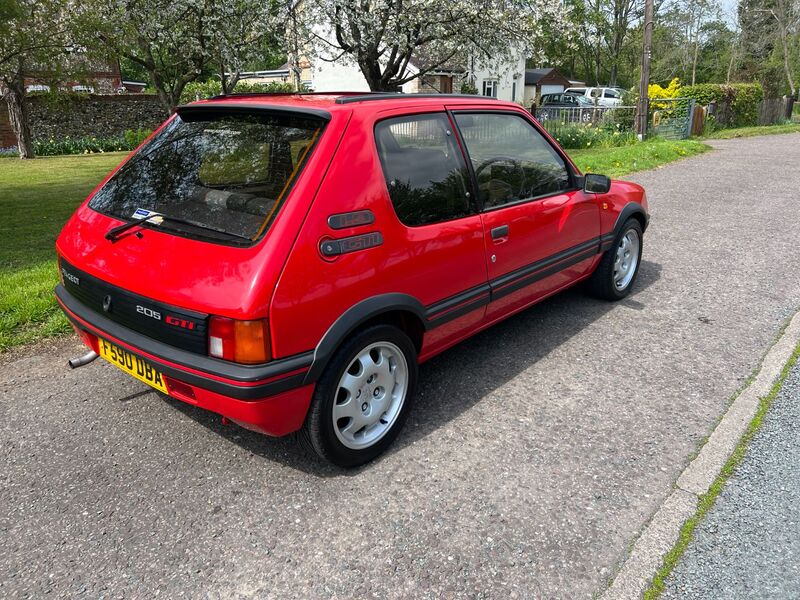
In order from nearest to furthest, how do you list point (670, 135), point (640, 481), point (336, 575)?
point (336, 575), point (640, 481), point (670, 135)

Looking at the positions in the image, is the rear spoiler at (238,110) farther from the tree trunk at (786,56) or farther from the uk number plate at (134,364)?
the tree trunk at (786,56)

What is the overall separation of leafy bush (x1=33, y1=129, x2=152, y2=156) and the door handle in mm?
20331

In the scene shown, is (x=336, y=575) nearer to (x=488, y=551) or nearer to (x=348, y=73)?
(x=488, y=551)

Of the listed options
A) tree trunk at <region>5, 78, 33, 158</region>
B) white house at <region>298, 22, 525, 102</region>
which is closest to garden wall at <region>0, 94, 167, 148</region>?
tree trunk at <region>5, 78, 33, 158</region>

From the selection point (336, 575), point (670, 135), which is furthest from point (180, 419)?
point (670, 135)

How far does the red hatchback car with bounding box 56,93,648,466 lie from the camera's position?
2.51 meters

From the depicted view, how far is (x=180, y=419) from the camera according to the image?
3371 millimetres

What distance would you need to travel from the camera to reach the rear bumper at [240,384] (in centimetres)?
246

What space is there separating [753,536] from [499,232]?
6.46 ft

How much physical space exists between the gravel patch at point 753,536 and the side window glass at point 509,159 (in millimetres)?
1956

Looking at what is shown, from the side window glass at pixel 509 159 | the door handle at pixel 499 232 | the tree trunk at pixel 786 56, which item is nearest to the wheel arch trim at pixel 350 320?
the door handle at pixel 499 232

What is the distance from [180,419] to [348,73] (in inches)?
1318

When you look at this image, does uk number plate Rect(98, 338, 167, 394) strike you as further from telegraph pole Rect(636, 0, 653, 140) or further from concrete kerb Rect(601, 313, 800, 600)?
telegraph pole Rect(636, 0, 653, 140)

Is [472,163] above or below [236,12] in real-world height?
below
